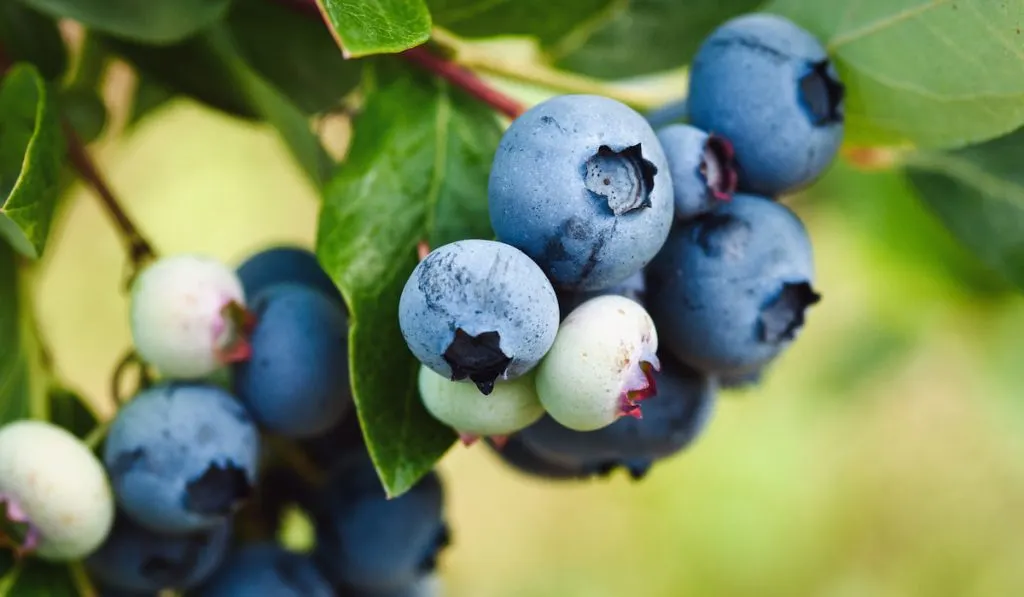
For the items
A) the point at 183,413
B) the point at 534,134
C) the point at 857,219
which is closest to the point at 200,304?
the point at 183,413

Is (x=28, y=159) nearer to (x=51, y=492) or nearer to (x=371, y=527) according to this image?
(x=51, y=492)

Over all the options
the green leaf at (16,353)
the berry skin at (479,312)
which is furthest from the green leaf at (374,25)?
the green leaf at (16,353)

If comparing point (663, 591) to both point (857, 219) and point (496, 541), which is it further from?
point (857, 219)

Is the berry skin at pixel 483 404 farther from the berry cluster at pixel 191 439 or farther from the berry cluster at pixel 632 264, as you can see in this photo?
the berry cluster at pixel 191 439

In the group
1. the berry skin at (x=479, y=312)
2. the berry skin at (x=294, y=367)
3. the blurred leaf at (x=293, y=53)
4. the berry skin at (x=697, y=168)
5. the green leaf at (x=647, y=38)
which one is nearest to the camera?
the berry skin at (x=479, y=312)

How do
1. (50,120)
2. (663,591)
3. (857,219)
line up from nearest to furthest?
(50,120) < (857,219) < (663,591)

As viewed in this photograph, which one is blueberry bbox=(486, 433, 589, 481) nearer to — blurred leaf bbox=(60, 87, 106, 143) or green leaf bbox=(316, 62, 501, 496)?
green leaf bbox=(316, 62, 501, 496)
